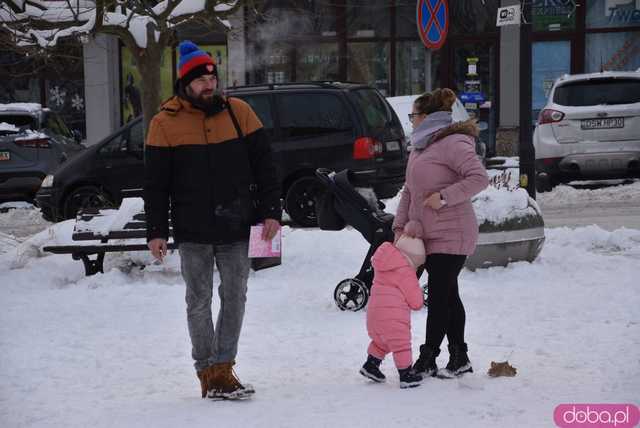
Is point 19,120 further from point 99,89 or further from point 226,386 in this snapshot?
point 226,386

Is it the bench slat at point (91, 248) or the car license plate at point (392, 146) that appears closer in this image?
the bench slat at point (91, 248)

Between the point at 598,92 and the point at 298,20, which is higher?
the point at 298,20

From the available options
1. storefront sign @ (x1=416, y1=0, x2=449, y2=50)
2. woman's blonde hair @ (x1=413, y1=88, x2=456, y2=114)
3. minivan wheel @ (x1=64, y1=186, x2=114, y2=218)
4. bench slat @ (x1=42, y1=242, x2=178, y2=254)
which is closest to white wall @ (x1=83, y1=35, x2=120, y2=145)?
storefront sign @ (x1=416, y1=0, x2=449, y2=50)

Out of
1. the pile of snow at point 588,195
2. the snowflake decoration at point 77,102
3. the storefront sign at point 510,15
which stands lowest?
the pile of snow at point 588,195

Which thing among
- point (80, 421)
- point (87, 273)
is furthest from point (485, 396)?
point (87, 273)

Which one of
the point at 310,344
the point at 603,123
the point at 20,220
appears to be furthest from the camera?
the point at 20,220

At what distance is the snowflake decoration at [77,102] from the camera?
25.3 m

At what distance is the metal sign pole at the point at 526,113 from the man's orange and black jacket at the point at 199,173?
639 cm

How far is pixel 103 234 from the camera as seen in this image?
998 centimetres

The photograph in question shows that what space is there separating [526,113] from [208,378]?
22.5 feet

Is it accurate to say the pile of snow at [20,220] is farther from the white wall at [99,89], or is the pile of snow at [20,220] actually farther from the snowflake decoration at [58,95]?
the snowflake decoration at [58,95]

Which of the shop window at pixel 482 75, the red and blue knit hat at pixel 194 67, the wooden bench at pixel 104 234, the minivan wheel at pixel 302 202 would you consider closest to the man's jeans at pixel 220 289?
Result: the red and blue knit hat at pixel 194 67

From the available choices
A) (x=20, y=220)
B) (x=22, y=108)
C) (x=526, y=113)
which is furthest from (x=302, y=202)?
(x=22, y=108)

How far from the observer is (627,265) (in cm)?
941
